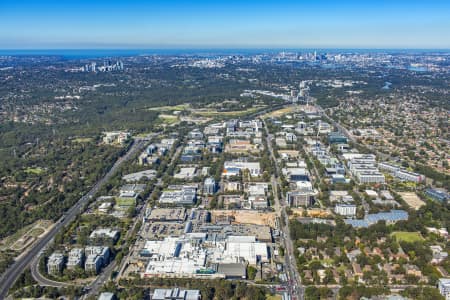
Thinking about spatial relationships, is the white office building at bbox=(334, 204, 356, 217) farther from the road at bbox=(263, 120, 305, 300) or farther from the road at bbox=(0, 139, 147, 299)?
the road at bbox=(0, 139, 147, 299)

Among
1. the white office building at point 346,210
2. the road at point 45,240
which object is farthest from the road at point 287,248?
the road at point 45,240

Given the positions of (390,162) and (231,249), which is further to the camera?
(390,162)

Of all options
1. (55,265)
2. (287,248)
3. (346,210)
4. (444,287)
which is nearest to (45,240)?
(55,265)

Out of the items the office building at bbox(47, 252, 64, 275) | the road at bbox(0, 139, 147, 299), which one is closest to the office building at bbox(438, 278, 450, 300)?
the office building at bbox(47, 252, 64, 275)

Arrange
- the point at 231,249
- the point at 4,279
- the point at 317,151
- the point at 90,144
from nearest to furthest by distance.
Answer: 1. the point at 4,279
2. the point at 231,249
3. the point at 317,151
4. the point at 90,144

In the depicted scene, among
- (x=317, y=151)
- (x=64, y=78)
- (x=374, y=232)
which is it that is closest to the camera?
(x=374, y=232)

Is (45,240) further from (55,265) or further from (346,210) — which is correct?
(346,210)

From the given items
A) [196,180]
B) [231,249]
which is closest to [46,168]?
[196,180]

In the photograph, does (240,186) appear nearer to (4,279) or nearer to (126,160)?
(126,160)

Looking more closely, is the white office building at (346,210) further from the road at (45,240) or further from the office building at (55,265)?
the road at (45,240)
